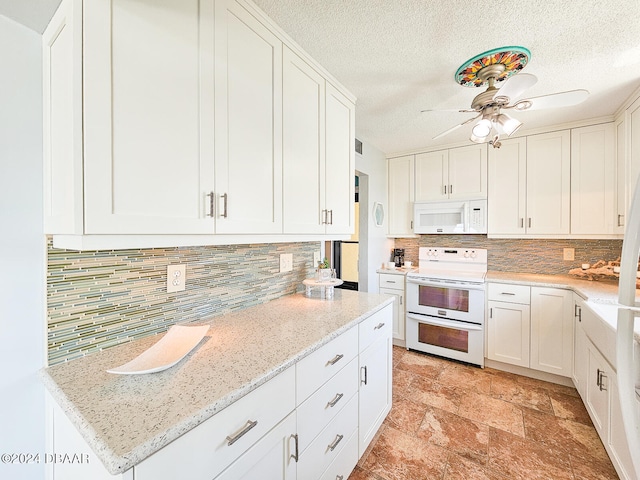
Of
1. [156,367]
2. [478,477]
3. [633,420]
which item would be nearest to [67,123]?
[156,367]

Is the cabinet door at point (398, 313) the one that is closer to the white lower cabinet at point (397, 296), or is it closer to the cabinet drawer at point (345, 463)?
the white lower cabinet at point (397, 296)

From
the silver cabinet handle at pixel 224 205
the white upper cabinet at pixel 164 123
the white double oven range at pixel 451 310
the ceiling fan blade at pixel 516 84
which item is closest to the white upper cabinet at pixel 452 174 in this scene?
the white double oven range at pixel 451 310

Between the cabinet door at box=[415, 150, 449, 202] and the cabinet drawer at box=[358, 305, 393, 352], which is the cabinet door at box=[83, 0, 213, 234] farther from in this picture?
the cabinet door at box=[415, 150, 449, 202]

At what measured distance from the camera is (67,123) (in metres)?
0.81

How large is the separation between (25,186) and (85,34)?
1.96ft

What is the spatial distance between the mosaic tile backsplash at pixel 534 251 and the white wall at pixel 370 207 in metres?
0.82

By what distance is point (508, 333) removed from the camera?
2.64m

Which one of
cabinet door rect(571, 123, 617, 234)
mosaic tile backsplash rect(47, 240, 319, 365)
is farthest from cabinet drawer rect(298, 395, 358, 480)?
cabinet door rect(571, 123, 617, 234)

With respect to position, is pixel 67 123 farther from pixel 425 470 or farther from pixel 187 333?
pixel 425 470

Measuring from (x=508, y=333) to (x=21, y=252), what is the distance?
3.43m

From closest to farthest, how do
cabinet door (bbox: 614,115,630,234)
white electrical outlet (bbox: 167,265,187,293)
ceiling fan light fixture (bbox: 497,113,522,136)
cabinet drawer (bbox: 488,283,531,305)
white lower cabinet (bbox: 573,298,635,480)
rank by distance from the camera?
white electrical outlet (bbox: 167,265,187,293) → white lower cabinet (bbox: 573,298,635,480) → ceiling fan light fixture (bbox: 497,113,522,136) → cabinet door (bbox: 614,115,630,234) → cabinet drawer (bbox: 488,283,531,305)

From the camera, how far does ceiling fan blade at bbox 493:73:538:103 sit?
1.32 m

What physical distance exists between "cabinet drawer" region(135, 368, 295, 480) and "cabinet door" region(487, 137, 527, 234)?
286cm

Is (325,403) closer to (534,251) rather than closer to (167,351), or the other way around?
(167,351)
